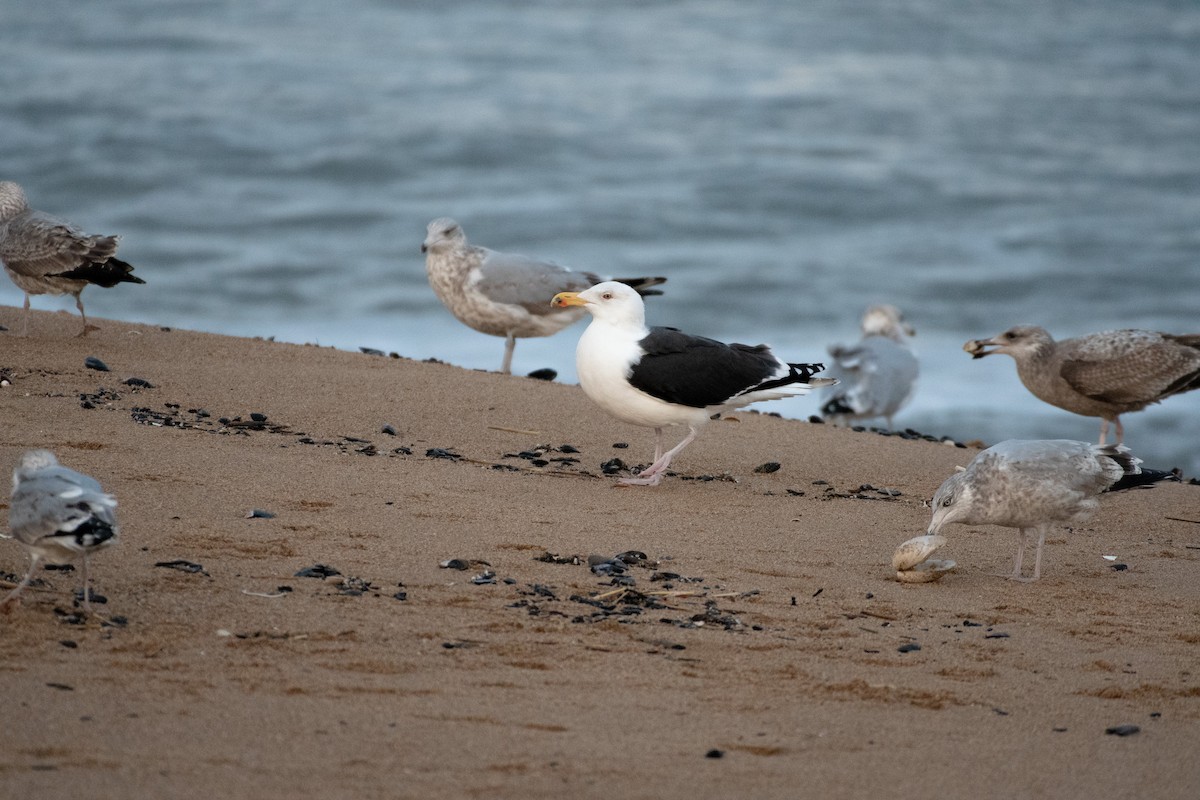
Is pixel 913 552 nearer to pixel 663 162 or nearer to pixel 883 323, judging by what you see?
pixel 883 323

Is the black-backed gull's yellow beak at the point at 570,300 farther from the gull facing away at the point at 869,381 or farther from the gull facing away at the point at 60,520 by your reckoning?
the gull facing away at the point at 869,381

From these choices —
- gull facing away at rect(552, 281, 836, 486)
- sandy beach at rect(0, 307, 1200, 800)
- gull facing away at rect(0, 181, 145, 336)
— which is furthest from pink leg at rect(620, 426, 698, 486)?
gull facing away at rect(0, 181, 145, 336)

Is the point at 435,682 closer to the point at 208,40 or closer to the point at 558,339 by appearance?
the point at 558,339

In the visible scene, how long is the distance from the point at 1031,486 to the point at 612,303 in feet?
8.21

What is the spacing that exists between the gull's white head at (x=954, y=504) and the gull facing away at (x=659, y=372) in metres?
1.50

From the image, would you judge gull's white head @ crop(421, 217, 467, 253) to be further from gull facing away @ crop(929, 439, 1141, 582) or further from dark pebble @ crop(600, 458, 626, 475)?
gull facing away @ crop(929, 439, 1141, 582)

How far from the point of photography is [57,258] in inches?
366

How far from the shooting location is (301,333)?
54.2 ft

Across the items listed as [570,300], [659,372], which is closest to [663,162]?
[570,300]

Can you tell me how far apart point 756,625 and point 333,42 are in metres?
28.5

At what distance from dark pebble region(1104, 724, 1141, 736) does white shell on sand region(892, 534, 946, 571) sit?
145 centimetres

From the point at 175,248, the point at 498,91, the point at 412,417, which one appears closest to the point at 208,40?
the point at 498,91

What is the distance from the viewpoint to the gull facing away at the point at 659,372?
24.3 ft

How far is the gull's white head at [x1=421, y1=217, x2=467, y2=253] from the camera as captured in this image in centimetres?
1134
